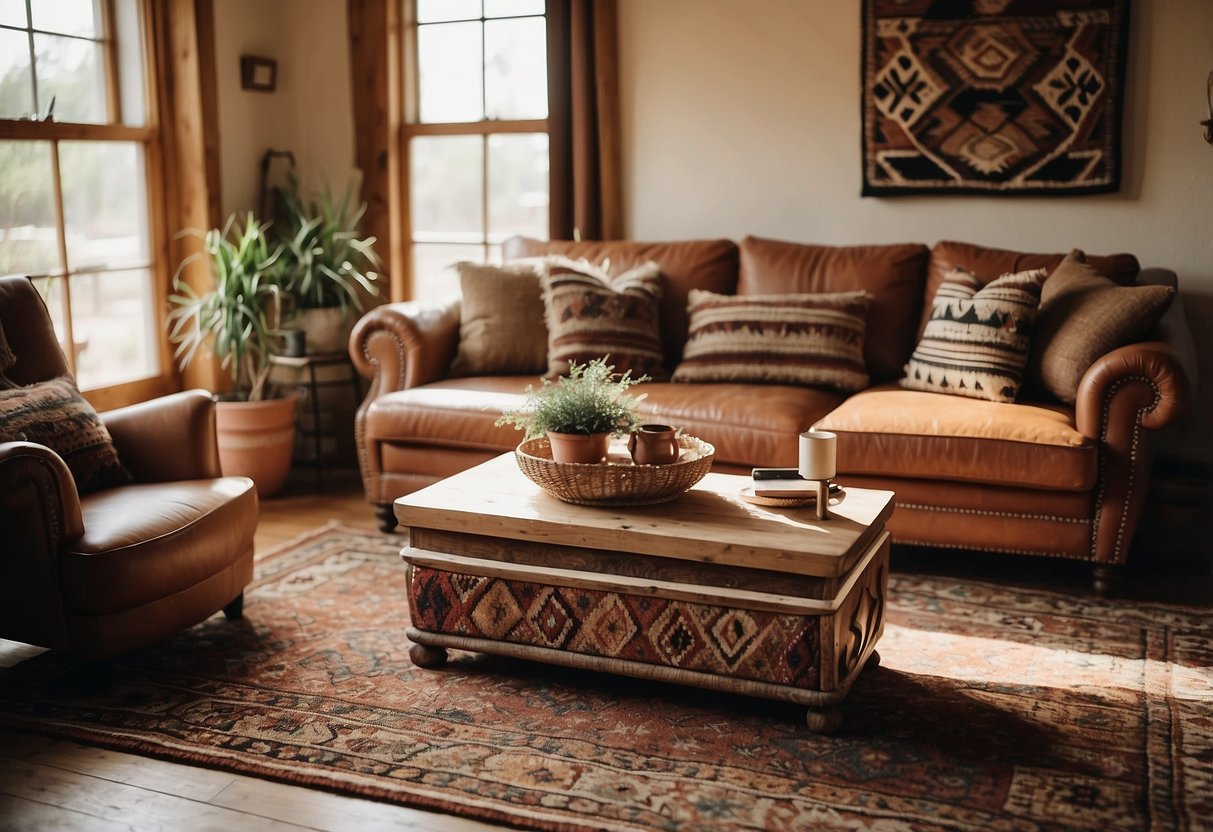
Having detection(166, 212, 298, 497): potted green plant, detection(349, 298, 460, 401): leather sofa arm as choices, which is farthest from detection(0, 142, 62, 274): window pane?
detection(349, 298, 460, 401): leather sofa arm

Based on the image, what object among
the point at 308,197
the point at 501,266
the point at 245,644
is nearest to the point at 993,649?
the point at 245,644

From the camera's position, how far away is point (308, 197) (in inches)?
201

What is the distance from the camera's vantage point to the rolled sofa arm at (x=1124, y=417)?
10.5 feet

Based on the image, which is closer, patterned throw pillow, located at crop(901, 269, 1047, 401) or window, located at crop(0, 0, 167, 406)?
patterned throw pillow, located at crop(901, 269, 1047, 401)

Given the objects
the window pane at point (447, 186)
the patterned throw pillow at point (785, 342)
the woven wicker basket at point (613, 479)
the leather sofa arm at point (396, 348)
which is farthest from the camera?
the window pane at point (447, 186)

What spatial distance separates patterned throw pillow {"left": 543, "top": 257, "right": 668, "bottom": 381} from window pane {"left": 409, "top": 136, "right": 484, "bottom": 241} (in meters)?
0.93

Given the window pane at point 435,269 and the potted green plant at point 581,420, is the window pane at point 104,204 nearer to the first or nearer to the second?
the window pane at point 435,269

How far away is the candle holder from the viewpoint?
2.59 m

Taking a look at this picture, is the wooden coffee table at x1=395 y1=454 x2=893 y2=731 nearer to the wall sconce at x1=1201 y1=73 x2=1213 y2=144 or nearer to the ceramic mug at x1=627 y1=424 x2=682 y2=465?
the ceramic mug at x1=627 y1=424 x2=682 y2=465

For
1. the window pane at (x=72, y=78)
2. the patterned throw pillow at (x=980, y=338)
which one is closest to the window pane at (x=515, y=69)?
the window pane at (x=72, y=78)

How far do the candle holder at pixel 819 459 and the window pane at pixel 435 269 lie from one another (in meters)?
2.71

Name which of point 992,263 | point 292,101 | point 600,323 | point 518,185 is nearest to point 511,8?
point 518,185

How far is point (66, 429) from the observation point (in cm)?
301

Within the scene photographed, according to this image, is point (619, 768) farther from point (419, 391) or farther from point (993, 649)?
point (419, 391)
